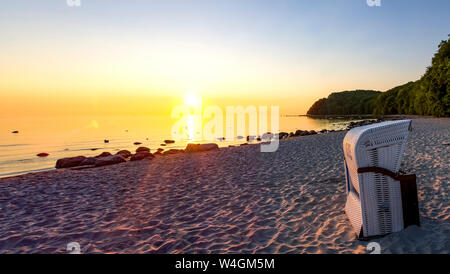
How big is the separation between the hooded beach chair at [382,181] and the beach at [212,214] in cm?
26

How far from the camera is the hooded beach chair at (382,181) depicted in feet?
13.3

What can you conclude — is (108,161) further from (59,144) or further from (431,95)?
(431,95)

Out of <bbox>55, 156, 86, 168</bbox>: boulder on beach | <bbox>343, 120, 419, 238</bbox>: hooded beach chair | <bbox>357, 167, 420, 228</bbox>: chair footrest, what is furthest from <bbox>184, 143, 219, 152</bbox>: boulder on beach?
<bbox>357, 167, 420, 228</bbox>: chair footrest

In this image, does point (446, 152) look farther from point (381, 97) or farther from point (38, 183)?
point (381, 97)

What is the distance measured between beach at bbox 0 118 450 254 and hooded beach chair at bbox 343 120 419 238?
0.87ft

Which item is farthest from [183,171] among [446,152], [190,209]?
[446,152]

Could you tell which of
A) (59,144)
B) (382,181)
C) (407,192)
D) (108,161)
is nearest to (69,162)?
(108,161)

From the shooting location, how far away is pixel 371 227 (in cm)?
435

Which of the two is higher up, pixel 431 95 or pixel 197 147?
pixel 431 95

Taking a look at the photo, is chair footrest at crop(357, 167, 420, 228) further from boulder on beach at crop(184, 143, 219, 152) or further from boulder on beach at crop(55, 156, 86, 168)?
boulder on beach at crop(184, 143, 219, 152)

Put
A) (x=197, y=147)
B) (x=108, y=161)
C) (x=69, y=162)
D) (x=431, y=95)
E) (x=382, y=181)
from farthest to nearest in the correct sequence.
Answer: (x=431, y=95)
(x=197, y=147)
(x=69, y=162)
(x=108, y=161)
(x=382, y=181)

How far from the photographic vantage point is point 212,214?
616cm

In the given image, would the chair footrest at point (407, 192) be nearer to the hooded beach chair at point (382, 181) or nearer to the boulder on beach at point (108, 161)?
the hooded beach chair at point (382, 181)

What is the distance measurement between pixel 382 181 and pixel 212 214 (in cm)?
375
